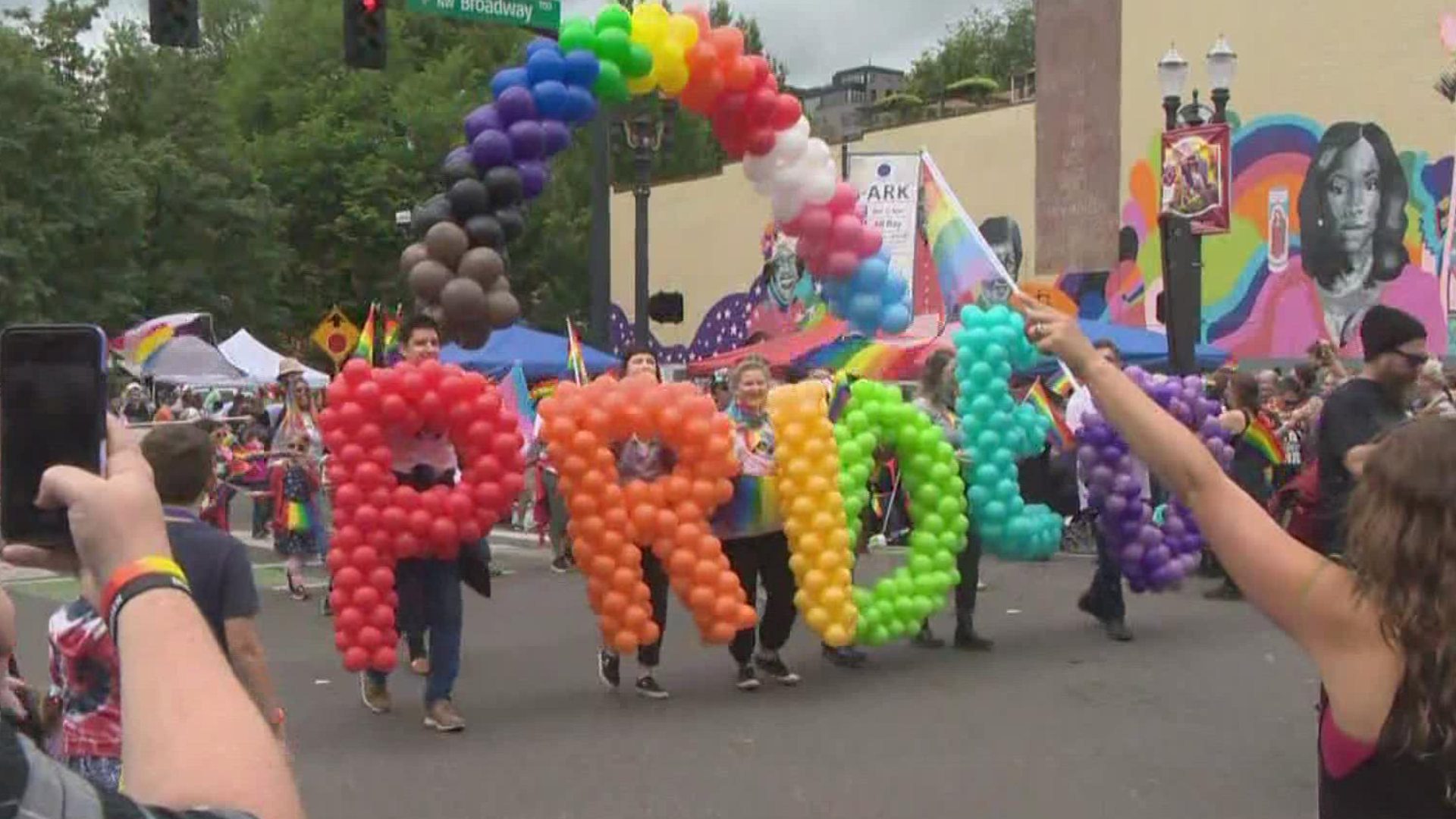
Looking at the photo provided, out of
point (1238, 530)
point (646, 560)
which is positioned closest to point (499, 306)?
point (646, 560)

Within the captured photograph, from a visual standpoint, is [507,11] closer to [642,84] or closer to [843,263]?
[642,84]

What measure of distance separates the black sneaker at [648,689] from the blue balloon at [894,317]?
3.36 metres

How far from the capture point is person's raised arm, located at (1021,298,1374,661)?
2.32 metres

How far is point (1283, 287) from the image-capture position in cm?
2414

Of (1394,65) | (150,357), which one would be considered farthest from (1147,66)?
(150,357)

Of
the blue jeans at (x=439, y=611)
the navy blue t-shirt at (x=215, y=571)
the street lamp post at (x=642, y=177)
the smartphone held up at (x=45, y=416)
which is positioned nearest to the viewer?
the smartphone held up at (x=45, y=416)

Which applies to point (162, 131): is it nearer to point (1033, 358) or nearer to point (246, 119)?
point (246, 119)

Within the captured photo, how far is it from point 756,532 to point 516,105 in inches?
117

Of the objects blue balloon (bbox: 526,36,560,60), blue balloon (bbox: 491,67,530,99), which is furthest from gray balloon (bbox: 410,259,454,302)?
blue balloon (bbox: 526,36,560,60)

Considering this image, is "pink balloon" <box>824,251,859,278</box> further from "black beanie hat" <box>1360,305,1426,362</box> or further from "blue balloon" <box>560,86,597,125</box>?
"black beanie hat" <box>1360,305,1426,362</box>

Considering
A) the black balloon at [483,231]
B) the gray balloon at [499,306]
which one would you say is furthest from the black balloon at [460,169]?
the gray balloon at [499,306]

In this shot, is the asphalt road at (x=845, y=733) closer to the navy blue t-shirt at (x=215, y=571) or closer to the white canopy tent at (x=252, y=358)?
the navy blue t-shirt at (x=215, y=571)

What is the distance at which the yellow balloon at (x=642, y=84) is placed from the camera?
9562 millimetres

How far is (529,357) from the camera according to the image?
2289 cm
